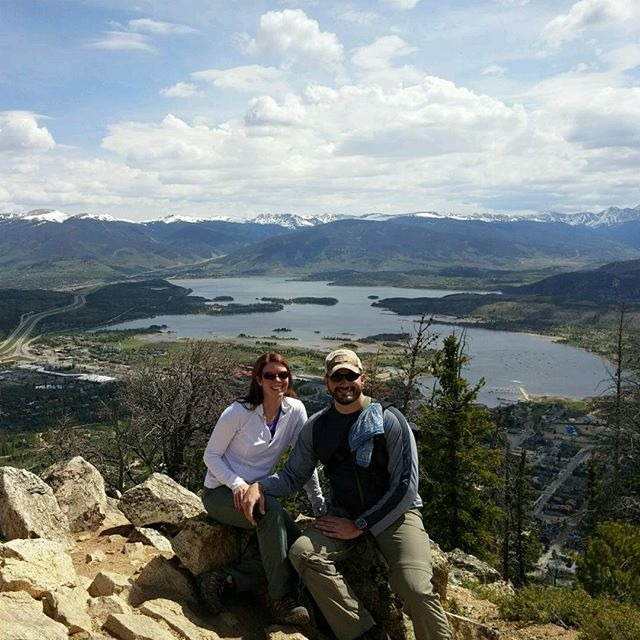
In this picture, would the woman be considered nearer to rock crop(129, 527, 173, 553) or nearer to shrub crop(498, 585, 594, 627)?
rock crop(129, 527, 173, 553)

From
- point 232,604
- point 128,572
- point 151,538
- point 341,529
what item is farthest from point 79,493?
point 341,529

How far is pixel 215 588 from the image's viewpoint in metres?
5.54

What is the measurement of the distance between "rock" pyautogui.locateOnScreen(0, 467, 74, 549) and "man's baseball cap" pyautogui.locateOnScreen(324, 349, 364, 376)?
4305 mm

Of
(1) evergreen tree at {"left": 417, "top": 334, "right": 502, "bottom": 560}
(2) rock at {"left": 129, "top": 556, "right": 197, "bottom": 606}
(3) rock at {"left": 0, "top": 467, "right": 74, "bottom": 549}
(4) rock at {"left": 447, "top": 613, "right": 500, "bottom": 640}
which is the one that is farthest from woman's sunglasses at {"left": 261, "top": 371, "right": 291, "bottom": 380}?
(1) evergreen tree at {"left": 417, "top": 334, "right": 502, "bottom": 560}

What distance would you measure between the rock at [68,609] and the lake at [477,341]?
186ft

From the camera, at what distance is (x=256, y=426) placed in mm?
5898

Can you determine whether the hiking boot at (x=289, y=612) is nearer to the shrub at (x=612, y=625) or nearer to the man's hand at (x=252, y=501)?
the man's hand at (x=252, y=501)

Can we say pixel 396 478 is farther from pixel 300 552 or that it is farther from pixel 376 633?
pixel 376 633

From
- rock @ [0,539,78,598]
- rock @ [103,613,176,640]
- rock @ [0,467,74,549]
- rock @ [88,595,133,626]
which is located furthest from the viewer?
rock @ [0,467,74,549]

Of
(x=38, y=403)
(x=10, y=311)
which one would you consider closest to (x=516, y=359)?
(x=38, y=403)

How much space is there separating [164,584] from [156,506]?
222 cm

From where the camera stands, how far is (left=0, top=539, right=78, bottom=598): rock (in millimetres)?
5281

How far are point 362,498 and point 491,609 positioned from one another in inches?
102

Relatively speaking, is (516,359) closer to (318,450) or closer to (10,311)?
(318,450)
